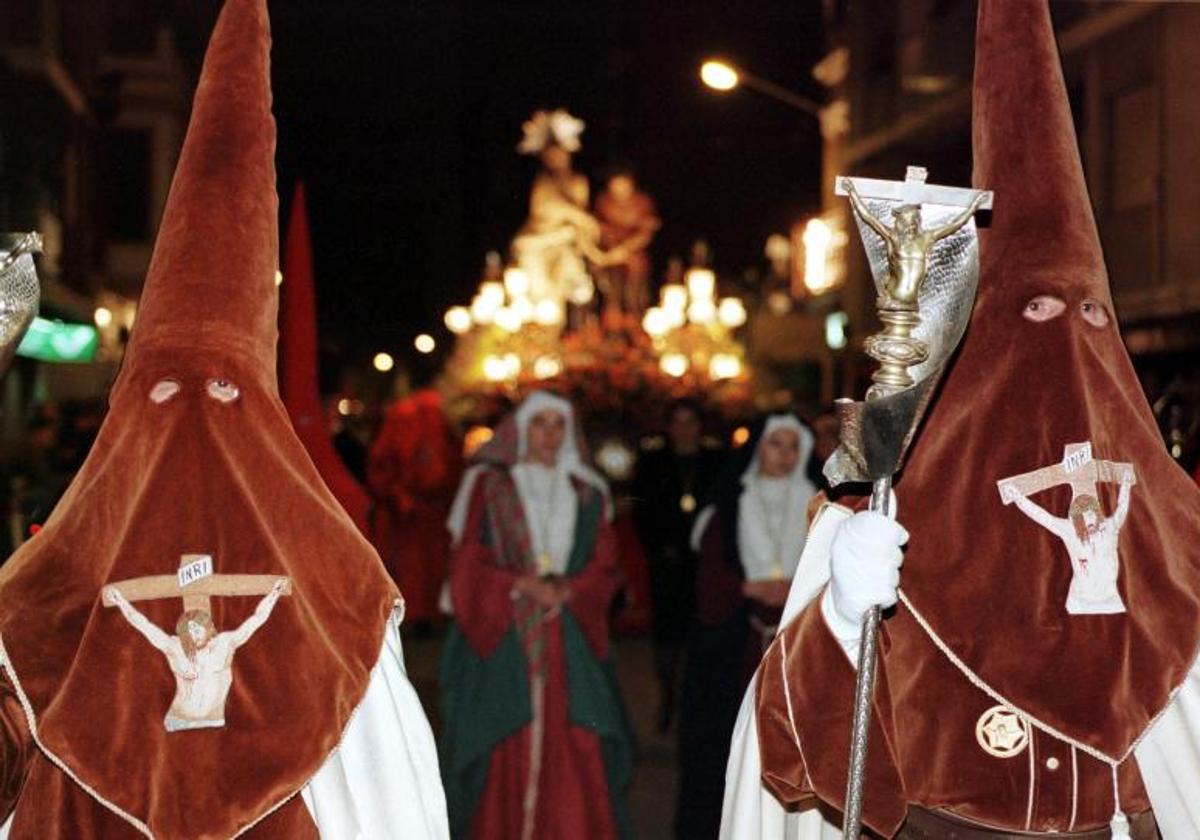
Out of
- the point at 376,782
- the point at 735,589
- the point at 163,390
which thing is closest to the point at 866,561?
the point at 376,782

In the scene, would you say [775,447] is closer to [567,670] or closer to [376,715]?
[567,670]

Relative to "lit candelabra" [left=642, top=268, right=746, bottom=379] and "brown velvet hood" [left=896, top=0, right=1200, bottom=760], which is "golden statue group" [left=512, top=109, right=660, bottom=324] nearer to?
"lit candelabra" [left=642, top=268, right=746, bottom=379]

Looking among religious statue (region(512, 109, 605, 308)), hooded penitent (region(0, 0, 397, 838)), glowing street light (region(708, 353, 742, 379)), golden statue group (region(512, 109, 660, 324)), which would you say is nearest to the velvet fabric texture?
hooded penitent (region(0, 0, 397, 838))

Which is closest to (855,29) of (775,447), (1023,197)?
(775,447)

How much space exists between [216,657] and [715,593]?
14.7 feet

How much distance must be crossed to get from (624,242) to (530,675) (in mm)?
15023

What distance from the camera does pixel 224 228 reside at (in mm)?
4023

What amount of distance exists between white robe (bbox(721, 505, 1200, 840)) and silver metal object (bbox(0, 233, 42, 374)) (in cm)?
168

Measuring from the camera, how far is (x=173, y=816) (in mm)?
3605

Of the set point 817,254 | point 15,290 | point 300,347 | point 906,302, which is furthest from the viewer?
point 817,254

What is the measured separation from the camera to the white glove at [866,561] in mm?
3445

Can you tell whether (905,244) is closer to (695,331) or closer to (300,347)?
(300,347)

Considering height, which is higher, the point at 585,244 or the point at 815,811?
the point at 585,244

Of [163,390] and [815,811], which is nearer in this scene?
[163,390]
